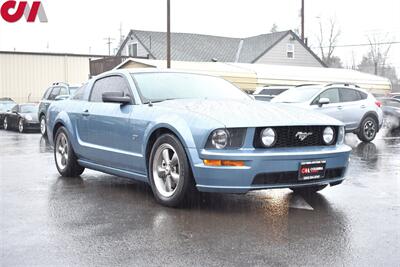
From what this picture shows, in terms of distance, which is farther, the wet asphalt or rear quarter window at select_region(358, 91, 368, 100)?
rear quarter window at select_region(358, 91, 368, 100)

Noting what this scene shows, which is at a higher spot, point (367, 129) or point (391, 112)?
point (391, 112)

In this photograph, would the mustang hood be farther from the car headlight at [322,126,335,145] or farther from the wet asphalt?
the wet asphalt

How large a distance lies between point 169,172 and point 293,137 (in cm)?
132

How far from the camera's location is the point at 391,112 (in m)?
17.8

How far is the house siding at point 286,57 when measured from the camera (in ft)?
129

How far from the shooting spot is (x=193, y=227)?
4.75 metres

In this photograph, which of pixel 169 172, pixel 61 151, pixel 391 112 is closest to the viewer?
pixel 169 172

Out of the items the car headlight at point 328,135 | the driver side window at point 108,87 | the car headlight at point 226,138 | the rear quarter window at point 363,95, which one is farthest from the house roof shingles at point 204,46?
the car headlight at point 226,138

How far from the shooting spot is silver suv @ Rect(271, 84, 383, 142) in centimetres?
1327

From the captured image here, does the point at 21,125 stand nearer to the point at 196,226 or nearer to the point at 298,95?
the point at 298,95

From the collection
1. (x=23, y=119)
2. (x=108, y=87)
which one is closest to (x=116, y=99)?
(x=108, y=87)

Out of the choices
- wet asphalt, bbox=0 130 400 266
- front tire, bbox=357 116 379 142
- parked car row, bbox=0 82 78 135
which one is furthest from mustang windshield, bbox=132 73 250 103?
parked car row, bbox=0 82 78 135

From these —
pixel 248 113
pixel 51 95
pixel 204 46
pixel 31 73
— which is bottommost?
pixel 51 95

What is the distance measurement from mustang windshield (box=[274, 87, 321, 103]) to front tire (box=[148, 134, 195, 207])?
7.96 meters
